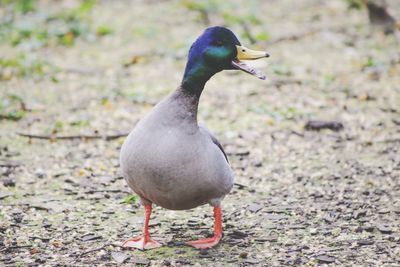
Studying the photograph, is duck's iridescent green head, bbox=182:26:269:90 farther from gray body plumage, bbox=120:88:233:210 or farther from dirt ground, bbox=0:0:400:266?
dirt ground, bbox=0:0:400:266

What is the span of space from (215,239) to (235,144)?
6.70ft

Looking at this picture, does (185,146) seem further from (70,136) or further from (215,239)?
(70,136)

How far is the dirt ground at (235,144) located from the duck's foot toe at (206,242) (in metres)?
0.06

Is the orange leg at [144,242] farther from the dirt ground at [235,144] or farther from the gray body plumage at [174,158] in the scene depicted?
the gray body plumage at [174,158]

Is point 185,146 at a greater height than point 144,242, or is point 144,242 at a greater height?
point 185,146

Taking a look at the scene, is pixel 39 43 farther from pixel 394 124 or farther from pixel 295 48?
pixel 394 124

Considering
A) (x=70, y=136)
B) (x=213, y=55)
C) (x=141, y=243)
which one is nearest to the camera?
(x=213, y=55)

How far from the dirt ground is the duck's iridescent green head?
40.4 inches

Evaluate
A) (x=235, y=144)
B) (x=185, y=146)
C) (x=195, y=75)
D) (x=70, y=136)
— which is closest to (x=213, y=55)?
(x=195, y=75)

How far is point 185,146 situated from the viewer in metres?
3.77

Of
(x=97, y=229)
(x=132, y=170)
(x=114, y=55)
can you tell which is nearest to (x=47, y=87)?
(x=114, y=55)

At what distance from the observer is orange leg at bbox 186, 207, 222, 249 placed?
4.12 m

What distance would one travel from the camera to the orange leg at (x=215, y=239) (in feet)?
13.5

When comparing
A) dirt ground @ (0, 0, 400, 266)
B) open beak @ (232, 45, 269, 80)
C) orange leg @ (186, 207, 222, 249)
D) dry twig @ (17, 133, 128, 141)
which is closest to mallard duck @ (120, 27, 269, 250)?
open beak @ (232, 45, 269, 80)
